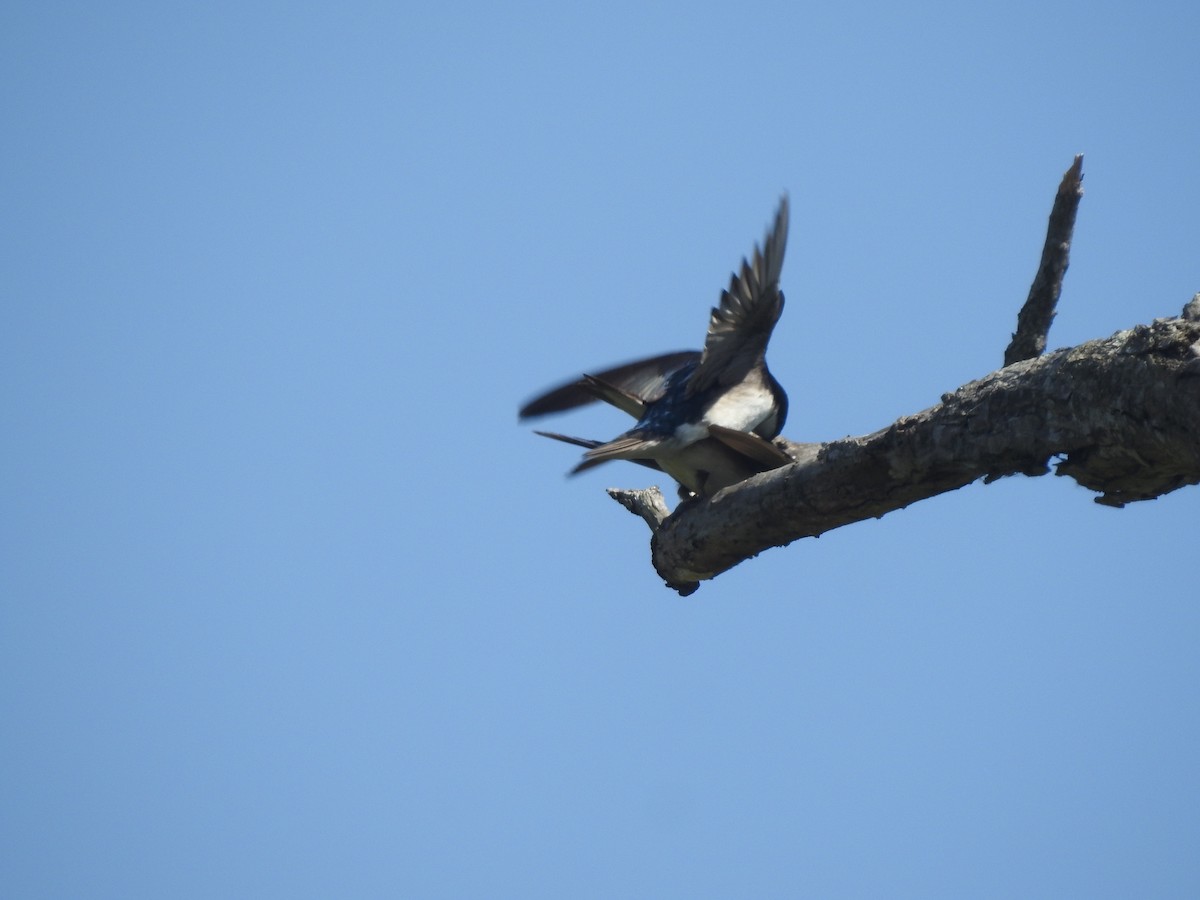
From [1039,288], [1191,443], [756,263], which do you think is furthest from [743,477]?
[1191,443]

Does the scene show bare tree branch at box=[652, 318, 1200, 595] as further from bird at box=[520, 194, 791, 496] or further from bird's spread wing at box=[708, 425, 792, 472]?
bird at box=[520, 194, 791, 496]

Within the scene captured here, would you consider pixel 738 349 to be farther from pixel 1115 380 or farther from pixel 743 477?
pixel 1115 380

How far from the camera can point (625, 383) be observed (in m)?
6.36

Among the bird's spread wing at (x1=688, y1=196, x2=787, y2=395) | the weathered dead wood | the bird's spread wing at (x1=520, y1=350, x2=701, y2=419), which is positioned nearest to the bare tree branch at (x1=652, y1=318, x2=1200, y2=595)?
the weathered dead wood

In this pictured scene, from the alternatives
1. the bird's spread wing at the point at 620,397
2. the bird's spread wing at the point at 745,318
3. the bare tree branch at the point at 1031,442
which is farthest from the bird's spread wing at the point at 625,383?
the bare tree branch at the point at 1031,442

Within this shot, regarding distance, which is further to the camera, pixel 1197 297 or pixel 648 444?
pixel 648 444

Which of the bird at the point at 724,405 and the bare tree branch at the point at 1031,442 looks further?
the bird at the point at 724,405

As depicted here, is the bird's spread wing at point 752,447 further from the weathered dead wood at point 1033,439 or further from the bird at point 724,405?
the weathered dead wood at point 1033,439

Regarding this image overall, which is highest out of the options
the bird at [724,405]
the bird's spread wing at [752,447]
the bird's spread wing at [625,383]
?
the bird's spread wing at [625,383]

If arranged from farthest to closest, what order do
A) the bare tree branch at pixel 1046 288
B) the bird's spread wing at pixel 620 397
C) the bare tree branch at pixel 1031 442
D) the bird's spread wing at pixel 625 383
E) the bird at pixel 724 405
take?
1. the bird's spread wing at pixel 625 383
2. the bird's spread wing at pixel 620 397
3. the bird at pixel 724 405
4. the bare tree branch at pixel 1046 288
5. the bare tree branch at pixel 1031 442

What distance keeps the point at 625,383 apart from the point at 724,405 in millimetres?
1034

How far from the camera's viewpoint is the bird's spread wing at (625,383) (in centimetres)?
625

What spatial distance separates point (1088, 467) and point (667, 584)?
2.23 metres

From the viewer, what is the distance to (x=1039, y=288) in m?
4.85
